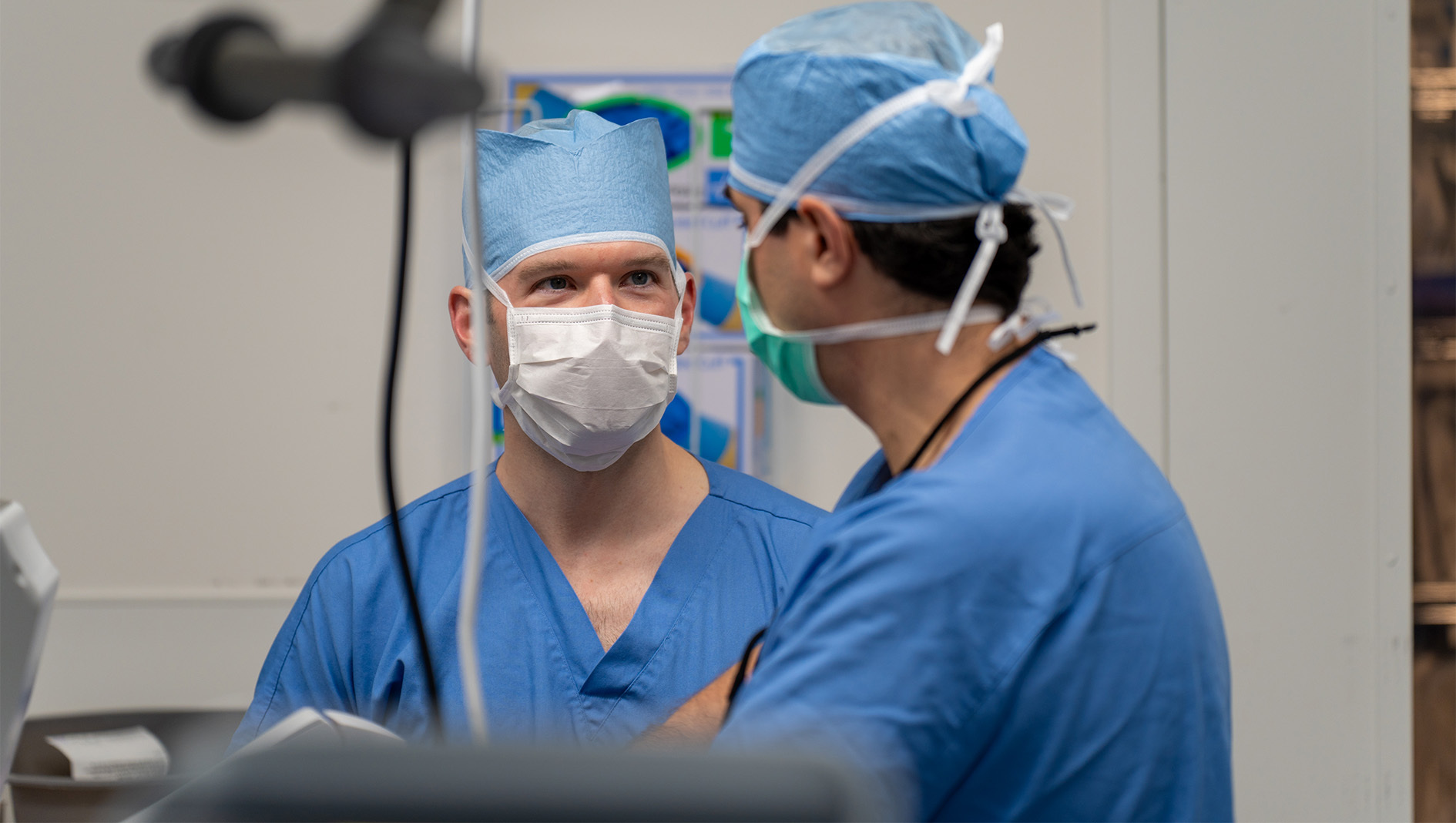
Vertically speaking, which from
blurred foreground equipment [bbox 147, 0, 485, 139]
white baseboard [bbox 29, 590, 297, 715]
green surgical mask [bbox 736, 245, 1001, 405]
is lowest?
white baseboard [bbox 29, 590, 297, 715]

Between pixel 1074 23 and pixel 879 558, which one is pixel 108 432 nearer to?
pixel 879 558

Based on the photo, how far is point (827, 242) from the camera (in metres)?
0.93

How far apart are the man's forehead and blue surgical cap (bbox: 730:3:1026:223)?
1.31 ft

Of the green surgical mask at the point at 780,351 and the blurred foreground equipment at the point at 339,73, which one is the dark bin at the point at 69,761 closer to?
the green surgical mask at the point at 780,351

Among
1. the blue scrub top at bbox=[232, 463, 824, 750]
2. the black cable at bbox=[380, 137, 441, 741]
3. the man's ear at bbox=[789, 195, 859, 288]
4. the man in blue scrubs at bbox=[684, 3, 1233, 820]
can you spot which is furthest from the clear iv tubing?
the blue scrub top at bbox=[232, 463, 824, 750]

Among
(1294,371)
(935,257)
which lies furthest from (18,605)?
(1294,371)

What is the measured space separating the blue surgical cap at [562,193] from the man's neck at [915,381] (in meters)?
0.50

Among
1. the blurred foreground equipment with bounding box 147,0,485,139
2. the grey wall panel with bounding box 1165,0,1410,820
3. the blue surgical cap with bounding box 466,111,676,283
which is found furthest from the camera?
the grey wall panel with bounding box 1165,0,1410,820

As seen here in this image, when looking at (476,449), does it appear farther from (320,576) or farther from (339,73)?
(320,576)

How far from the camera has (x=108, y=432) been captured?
208 cm

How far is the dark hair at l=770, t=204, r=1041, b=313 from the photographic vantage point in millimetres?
910

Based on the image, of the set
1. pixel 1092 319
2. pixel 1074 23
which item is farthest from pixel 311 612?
pixel 1074 23

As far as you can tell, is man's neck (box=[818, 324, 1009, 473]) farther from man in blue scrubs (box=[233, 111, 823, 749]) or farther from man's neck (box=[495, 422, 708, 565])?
man's neck (box=[495, 422, 708, 565])

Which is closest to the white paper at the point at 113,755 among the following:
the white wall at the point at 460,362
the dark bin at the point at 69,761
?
the dark bin at the point at 69,761
